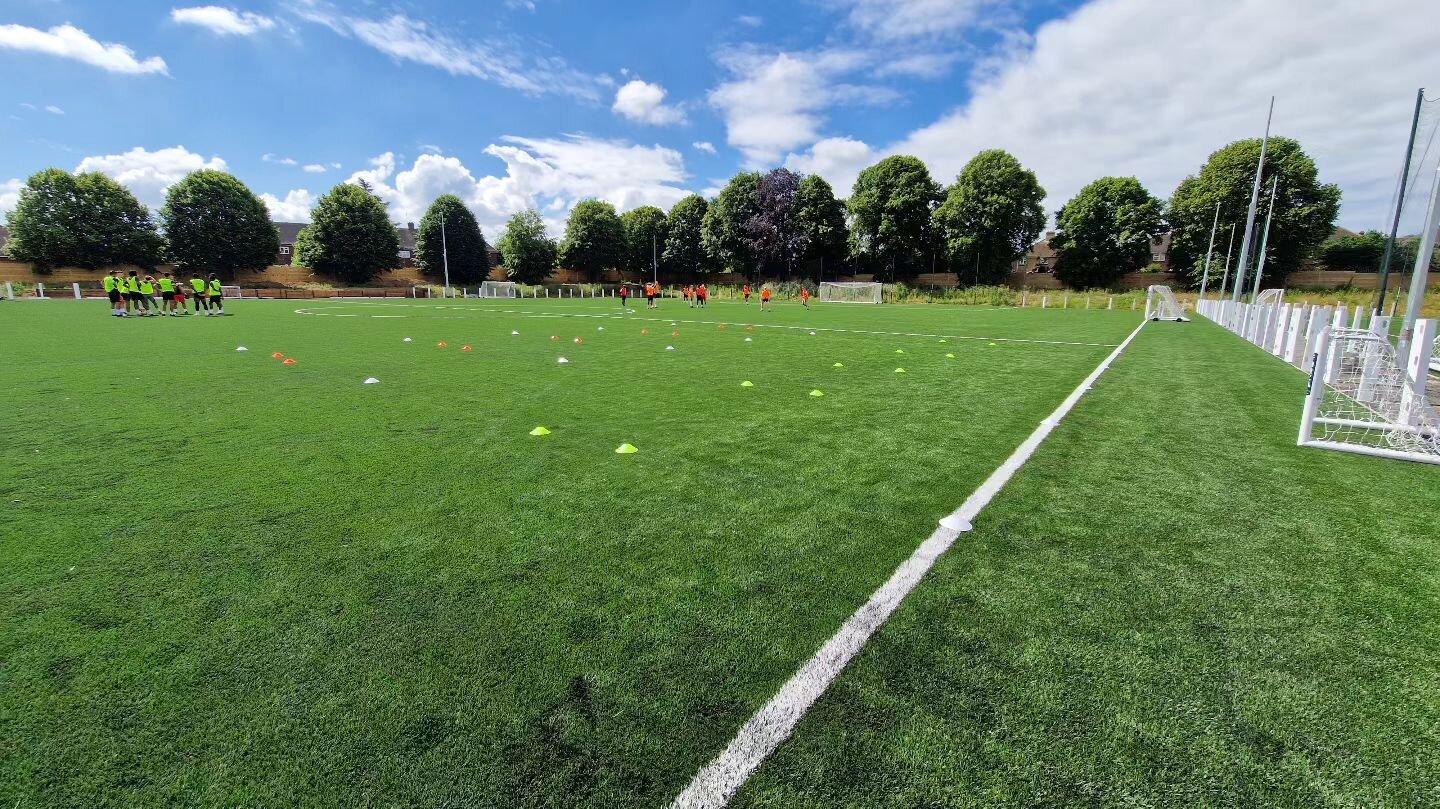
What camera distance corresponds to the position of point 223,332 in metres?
16.2

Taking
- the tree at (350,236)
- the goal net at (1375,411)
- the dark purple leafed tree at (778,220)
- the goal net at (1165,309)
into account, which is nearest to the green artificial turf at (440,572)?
the goal net at (1375,411)

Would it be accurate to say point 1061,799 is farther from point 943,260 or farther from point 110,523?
point 943,260

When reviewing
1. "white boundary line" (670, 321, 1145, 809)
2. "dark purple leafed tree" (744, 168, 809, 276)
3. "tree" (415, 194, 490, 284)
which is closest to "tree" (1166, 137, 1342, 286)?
"dark purple leafed tree" (744, 168, 809, 276)

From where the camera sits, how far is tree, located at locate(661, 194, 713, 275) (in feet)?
228

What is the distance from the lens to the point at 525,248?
65938 millimetres

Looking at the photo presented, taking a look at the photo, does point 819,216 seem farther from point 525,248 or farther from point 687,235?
point 525,248

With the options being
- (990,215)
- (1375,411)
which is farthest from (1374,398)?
(990,215)

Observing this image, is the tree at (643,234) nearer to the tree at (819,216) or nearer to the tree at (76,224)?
the tree at (819,216)

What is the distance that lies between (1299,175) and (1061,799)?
205 ft

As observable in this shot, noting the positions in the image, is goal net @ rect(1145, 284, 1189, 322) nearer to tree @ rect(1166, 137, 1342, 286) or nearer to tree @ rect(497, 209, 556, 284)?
tree @ rect(1166, 137, 1342, 286)

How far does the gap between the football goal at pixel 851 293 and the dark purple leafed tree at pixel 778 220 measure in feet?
30.4

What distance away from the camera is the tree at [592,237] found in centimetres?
6762

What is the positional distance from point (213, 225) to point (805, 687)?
71593mm

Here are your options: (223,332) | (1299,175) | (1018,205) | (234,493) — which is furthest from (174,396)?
(1299,175)
